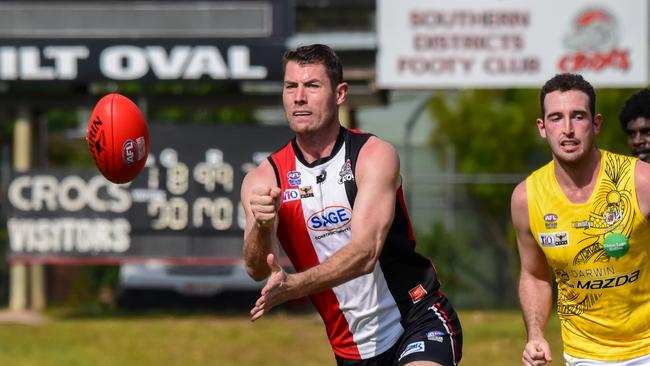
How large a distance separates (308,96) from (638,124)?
2552mm

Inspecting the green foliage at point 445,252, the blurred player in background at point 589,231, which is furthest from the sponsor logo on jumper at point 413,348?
the green foliage at point 445,252

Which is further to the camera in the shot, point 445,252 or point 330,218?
point 445,252

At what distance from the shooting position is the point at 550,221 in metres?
6.44

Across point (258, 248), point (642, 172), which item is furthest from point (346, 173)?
point (642, 172)

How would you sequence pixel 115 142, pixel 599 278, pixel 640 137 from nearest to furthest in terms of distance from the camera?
pixel 599 278
pixel 115 142
pixel 640 137

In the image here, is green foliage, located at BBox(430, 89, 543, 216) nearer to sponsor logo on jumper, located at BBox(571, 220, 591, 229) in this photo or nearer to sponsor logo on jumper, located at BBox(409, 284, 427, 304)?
sponsor logo on jumper, located at BBox(409, 284, 427, 304)

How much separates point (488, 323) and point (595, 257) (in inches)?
367

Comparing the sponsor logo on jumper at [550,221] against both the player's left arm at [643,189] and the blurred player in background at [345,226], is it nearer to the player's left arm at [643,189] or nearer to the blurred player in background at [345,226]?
the player's left arm at [643,189]

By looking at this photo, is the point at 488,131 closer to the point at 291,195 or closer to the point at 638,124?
the point at 638,124

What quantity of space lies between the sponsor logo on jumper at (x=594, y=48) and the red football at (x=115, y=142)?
8.94m

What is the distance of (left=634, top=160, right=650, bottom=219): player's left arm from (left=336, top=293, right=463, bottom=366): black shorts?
1.27 meters

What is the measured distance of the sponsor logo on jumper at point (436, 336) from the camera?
644 centimetres

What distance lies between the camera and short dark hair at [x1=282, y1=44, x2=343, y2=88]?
20.7 feet

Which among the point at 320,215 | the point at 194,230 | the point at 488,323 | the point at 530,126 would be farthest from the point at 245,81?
the point at 320,215
